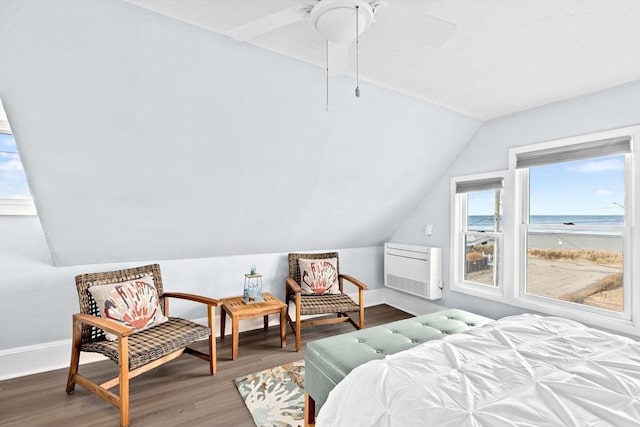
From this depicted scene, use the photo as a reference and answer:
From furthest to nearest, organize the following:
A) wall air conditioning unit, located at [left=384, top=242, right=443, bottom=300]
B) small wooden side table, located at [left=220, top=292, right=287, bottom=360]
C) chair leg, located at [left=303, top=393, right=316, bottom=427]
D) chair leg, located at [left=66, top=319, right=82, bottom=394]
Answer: wall air conditioning unit, located at [left=384, top=242, right=443, bottom=300]
small wooden side table, located at [left=220, top=292, right=287, bottom=360]
chair leg, located at [left=66, top=319, right=82, bottom=394]
chair leg, located at [left=303, top=393, right=316, bottom=427]

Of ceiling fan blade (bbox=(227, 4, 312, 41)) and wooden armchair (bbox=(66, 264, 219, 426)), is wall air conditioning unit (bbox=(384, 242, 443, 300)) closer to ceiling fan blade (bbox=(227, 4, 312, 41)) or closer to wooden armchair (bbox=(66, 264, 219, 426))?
wooden armchair (bbox=(66, 264, 219, 426))

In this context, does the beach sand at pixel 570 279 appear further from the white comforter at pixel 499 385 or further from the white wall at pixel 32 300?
the white wall at pixel 32 300

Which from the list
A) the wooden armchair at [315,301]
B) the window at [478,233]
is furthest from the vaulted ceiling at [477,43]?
the wooden armchair at [315,301]

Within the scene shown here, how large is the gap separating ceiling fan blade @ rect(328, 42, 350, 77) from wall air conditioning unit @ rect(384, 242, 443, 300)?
264 centimetres

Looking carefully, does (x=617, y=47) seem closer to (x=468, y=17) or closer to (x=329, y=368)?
(x=468, y=17)

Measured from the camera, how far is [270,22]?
1242 mm

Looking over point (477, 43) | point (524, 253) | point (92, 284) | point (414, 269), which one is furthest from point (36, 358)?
point (524, 253)

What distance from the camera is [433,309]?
12.5ft

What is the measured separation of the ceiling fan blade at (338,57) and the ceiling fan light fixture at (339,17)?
84 mm

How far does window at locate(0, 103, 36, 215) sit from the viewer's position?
8.00 ft

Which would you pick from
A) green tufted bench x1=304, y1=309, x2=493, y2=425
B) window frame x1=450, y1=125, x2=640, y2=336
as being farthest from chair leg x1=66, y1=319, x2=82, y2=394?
window frame x1=450, y1=125, x2=640, y2=336

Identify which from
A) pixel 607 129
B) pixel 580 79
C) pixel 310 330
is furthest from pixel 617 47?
pixel 310 330

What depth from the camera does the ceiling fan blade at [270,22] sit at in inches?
46.9

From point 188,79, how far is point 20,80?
0.84 metres
